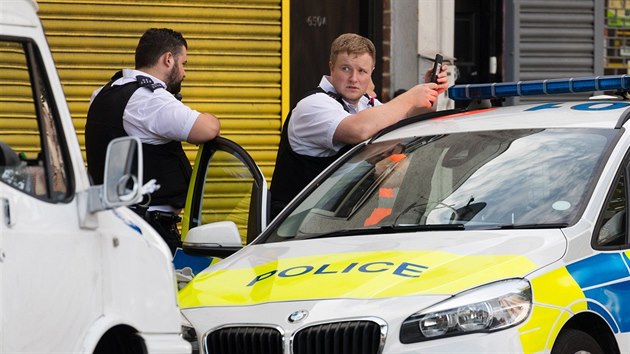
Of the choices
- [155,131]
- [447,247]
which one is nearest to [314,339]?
[447,247]

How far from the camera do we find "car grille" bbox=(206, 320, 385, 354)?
5.72m

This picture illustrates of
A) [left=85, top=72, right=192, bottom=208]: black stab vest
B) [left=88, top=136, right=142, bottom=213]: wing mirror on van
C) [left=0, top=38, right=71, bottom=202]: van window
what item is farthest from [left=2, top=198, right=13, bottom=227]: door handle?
[left=85, top=72, right=192, bottom=208]: black stab vest

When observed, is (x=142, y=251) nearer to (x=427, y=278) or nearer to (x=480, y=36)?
(x=427, y=278)

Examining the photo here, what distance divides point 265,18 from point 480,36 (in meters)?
2.55

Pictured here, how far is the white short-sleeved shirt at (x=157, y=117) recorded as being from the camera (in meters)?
7.78

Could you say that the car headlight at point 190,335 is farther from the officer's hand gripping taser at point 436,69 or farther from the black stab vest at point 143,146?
the officer's hand gripping taser at point 436,69

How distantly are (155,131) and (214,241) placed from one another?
44.5 inches

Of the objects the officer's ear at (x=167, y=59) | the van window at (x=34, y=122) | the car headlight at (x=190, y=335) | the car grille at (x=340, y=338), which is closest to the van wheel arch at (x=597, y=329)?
the car grille at (x=340, y=338)

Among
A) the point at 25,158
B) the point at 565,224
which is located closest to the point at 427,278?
the point at 565,224

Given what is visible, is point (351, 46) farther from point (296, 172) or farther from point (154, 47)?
point (154, 47)

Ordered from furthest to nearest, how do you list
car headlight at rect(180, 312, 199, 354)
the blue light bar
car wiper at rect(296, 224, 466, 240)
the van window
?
the blue light bar
car wiper at rect(296, 224, 466, 240)
car headlight at rect(180, 312, 199, 354)
the van window

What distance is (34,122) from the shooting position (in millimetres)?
5066

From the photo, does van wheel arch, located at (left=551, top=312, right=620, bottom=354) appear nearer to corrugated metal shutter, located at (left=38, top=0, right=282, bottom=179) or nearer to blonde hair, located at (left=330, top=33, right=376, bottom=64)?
blonde hair, located at (left=330, top=33, right=376, bottom=64)

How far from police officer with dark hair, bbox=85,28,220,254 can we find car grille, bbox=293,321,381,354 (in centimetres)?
209
